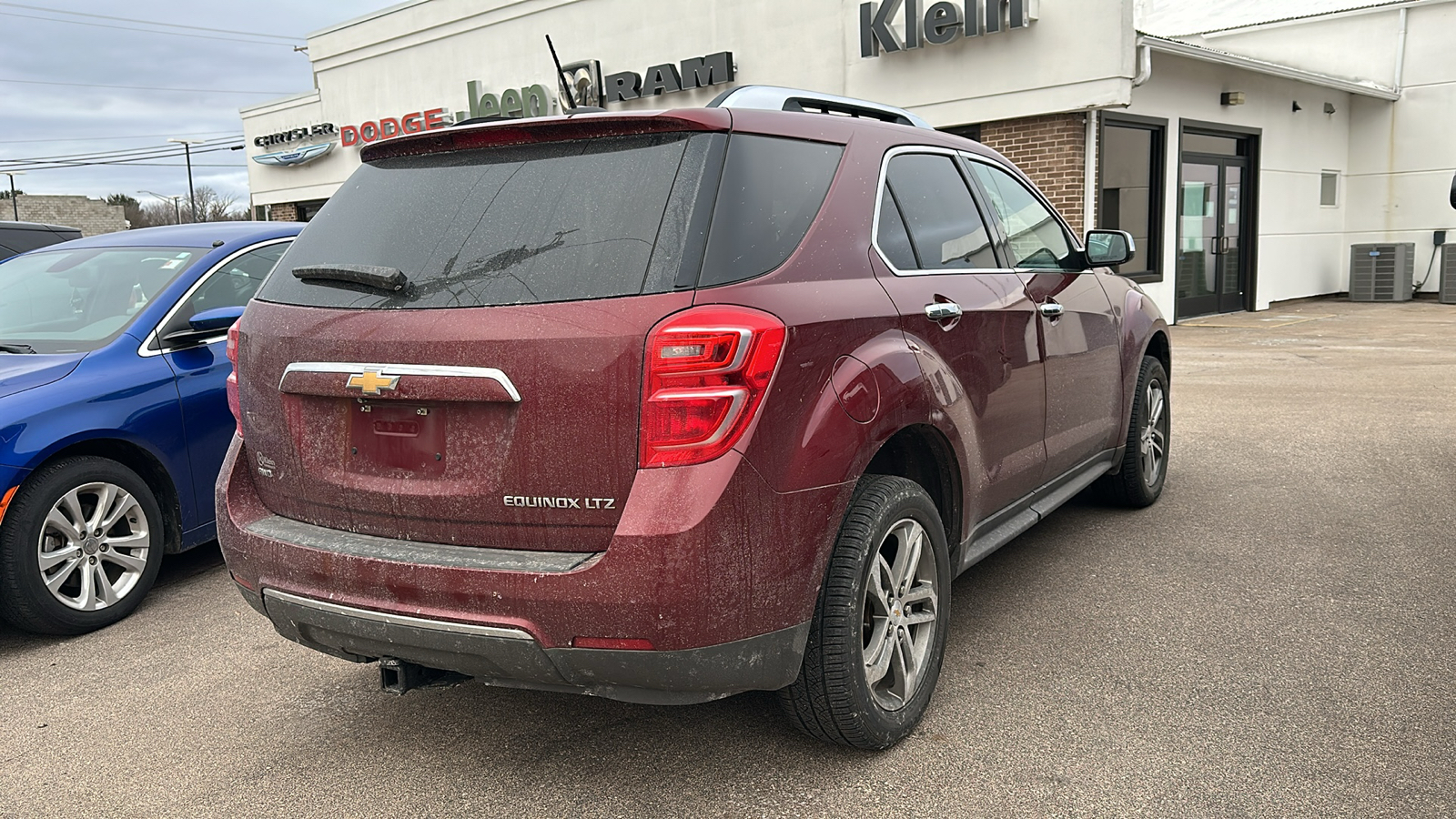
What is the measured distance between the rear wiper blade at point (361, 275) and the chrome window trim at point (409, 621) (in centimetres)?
81

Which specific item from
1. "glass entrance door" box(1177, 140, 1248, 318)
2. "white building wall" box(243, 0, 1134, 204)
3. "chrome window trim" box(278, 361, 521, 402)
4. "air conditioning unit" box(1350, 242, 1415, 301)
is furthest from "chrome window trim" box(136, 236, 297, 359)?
"air conditioning unit" box(1350, 242, 1415, 301)

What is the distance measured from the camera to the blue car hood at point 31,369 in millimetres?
4207

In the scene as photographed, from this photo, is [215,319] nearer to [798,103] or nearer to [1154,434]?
[798,103]

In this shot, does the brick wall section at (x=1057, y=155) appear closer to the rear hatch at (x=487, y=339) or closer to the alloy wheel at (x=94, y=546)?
the alloy wheel at (x=94, y=546)

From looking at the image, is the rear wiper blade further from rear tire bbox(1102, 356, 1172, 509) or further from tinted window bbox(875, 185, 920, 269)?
rear tire bbox(1102, 356, 1172, 509)

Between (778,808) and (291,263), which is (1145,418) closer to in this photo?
(778,808)

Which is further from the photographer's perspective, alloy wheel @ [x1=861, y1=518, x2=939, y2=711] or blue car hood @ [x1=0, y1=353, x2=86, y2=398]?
blue car hood @ [x1=0, y1=353, x2=86, y2=398]

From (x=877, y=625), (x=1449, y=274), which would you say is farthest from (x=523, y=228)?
(x=1449, y=274)

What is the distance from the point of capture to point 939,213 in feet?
11.8

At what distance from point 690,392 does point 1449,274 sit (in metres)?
19.2

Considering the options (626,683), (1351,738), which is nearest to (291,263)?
(626,683)

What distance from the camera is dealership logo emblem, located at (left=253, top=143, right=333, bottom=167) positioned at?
75.7ft

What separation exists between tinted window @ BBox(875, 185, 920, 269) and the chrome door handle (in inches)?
5.5

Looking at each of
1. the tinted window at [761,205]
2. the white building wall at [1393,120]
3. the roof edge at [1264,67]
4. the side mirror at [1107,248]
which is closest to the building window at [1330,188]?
the white building wall at [1393,120]
